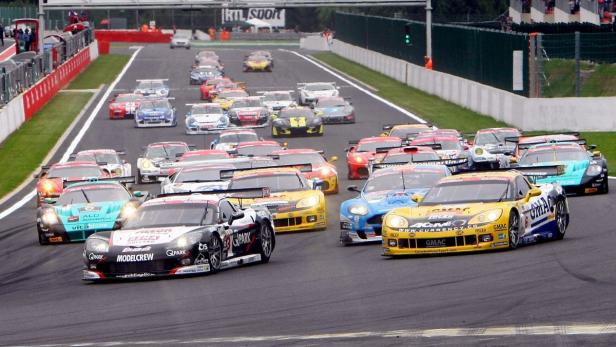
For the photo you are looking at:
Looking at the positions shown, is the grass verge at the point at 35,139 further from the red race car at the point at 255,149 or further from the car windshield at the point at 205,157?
the red race car at the point at 255,149

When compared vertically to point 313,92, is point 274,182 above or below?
above

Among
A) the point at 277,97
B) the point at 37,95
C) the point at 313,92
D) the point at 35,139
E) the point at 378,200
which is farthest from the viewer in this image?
the point at 313,92

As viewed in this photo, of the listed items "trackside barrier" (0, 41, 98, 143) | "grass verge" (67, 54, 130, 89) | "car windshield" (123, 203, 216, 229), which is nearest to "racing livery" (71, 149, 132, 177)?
"trackside barrier" (0, 41, 98, 143)

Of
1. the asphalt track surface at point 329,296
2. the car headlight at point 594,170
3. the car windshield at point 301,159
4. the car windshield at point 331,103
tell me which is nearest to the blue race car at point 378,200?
the asphalt track surface at point 329,296

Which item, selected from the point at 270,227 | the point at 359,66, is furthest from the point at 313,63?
the point at 270,227

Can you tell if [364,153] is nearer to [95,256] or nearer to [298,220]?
[298,220]

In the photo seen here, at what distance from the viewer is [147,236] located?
1973 cm

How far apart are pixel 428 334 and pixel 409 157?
1953 cm

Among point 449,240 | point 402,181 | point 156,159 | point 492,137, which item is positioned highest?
point 402,181

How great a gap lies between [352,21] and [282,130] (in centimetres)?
5827

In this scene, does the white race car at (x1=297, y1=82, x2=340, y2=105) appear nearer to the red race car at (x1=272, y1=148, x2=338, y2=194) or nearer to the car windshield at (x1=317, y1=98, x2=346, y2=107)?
the car windshield at (x1=317, y1=98, x2=346, y2=107)

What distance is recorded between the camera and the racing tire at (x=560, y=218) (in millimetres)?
21875

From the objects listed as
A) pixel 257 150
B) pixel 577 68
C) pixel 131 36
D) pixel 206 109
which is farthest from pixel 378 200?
pixel 131 36

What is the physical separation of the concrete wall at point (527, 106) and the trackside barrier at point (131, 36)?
2980 inches
